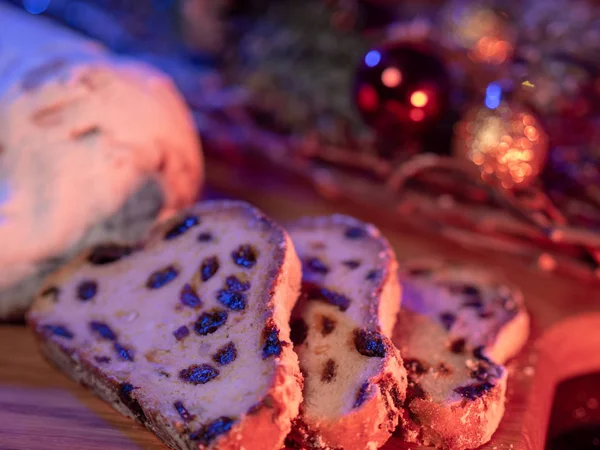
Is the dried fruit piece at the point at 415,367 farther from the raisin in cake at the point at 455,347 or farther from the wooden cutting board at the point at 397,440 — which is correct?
the wooden cutting board at the point at 397,440

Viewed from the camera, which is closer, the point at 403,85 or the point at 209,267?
the point at 209,267

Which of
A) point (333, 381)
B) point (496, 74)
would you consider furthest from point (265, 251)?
point (496, 74)

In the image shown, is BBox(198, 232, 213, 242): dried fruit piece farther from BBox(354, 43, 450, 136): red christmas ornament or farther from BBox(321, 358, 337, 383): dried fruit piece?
BBox(354, 43, 450, 136): red christmas ornament

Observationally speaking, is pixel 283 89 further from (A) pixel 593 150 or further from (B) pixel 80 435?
(B) pixel 80 435

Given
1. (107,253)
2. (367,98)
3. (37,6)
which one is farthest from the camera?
(37,6)

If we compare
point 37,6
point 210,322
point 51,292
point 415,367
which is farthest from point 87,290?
point 37,6

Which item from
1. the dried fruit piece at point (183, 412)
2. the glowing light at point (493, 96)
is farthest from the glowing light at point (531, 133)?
the dried fruit piece at point (183, 412)

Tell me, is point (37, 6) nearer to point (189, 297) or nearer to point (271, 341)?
point (189, 297)

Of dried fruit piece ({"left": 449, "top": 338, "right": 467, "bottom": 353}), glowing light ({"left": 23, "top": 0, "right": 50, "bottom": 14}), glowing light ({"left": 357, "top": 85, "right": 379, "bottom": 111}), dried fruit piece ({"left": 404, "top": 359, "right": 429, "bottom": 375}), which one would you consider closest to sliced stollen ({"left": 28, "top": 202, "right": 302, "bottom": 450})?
dried fruit piece ({"left": 404, "top": 359, "right": 429, "bottom": 375})
